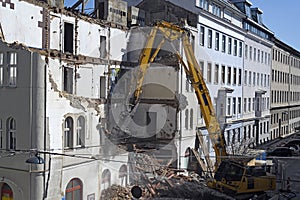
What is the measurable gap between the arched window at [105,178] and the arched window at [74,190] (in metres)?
1.81

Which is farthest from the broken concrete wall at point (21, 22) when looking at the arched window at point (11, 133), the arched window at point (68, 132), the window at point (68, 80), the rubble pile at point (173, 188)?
the rubble pile at point (173, 188)

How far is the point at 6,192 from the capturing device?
17047 millimetres

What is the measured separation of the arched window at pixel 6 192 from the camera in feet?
55.3

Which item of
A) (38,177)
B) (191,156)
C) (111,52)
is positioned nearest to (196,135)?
(191,156)

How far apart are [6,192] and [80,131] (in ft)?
14.4

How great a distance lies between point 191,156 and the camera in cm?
2528

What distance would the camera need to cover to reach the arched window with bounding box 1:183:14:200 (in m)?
16.9

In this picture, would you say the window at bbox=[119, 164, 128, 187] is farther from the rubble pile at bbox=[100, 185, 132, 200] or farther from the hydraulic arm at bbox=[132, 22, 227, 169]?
the hydraulic arm at bbox=[132, 22, 227, 169]

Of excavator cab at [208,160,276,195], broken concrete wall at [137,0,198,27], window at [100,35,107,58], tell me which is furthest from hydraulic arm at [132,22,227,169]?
broken concrete wall at [137,0,198,27]

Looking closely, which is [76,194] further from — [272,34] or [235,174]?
[272,34]

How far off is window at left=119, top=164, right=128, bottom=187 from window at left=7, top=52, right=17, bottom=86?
7924 millimetres

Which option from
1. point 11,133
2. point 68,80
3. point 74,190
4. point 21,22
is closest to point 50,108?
point 11,133

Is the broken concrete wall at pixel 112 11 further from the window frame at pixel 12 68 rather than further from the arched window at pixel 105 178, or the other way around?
the arched window at pixel 105 178

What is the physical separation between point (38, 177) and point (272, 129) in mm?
37532
